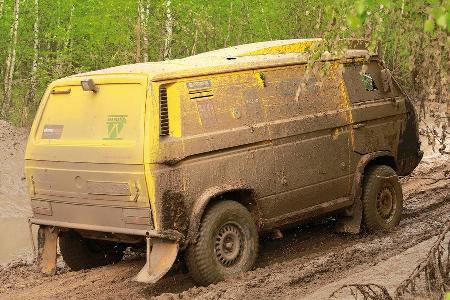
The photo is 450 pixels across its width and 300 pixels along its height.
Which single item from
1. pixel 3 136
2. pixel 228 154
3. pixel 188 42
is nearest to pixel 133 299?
pixel 228 154

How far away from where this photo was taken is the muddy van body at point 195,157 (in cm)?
699

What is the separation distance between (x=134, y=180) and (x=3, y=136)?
12405 mm

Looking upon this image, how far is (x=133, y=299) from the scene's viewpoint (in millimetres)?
7238

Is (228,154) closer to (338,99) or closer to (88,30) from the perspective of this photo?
(338,99)

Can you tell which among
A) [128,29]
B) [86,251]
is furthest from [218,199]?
[128,29]

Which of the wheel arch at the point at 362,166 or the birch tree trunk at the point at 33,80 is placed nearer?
the wheel arch at the point at 362,166

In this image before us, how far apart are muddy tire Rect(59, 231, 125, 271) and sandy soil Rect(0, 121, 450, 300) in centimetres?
16

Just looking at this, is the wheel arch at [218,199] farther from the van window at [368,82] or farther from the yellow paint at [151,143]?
the van window at [368,82]

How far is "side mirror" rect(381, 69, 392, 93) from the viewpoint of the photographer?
9.41 m

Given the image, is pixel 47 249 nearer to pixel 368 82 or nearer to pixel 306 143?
pixel 306 143

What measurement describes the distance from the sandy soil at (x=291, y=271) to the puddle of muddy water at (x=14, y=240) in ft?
3.75

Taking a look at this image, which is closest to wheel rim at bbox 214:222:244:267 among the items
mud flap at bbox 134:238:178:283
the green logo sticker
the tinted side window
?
mud flap at bbox 134:238:178:283

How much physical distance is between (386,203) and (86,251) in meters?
3.66

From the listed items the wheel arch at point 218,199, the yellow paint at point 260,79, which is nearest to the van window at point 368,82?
the yellow paint at point 260,79
